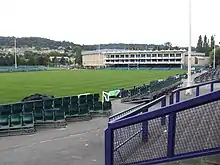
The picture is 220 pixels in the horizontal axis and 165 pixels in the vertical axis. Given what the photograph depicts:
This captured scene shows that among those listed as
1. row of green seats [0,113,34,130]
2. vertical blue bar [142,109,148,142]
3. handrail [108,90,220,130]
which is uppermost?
handrail [108,90,220,130]

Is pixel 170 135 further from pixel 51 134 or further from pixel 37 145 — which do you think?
pixel 51 134

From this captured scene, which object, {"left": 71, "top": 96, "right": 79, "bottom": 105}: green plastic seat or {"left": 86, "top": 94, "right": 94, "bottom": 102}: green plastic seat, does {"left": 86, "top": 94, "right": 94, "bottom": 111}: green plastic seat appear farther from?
{"left": 71, "top": 96, "right": 79, "bottom": 105}: green plastic seat

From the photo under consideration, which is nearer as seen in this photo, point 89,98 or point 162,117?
point 162,117

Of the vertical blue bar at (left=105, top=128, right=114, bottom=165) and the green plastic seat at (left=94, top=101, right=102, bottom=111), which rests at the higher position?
the vertical blue bar at (left=105, top=128, right=114, bottom=165)

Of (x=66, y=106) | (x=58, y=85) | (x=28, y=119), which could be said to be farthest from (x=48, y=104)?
(x=58, y=85)

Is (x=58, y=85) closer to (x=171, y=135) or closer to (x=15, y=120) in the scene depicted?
(x=15, y=120)

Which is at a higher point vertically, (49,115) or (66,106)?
(66,106)

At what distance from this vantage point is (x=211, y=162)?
4359 millimetres

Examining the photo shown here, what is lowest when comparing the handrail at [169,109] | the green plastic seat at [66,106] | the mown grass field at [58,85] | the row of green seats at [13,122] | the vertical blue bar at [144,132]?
the mown grass field at [58,85]

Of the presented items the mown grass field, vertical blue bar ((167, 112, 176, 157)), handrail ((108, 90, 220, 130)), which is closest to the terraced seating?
handrail ((108, 90, 220, 130))

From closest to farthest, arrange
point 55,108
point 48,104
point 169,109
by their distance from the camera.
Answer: point 169,109
point 55,108
point 48,104

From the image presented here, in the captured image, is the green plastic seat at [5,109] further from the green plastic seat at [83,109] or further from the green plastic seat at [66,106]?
the green plastic seat at [83,109]

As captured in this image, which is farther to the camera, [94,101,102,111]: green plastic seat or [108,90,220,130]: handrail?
[94,101,102,111]: green plastic seat

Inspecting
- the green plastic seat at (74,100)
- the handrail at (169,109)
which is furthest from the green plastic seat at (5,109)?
the handrail at (169,109)
